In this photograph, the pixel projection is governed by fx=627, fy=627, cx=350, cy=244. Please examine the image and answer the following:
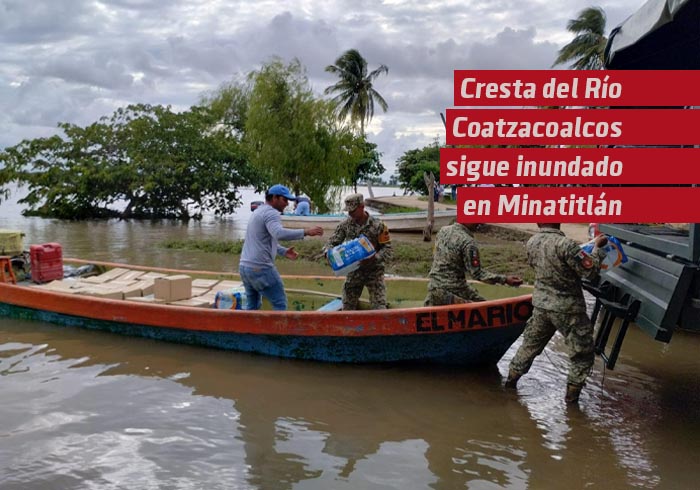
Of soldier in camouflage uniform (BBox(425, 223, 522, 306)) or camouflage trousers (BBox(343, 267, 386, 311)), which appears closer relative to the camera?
soldier in camouflage uniform (BBox(425, 223, 522, 306))

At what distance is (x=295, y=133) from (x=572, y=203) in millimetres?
21077

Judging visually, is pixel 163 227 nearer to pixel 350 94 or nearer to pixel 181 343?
pixel 350 94

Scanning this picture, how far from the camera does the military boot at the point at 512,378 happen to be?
5795mm

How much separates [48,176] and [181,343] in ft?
85.8

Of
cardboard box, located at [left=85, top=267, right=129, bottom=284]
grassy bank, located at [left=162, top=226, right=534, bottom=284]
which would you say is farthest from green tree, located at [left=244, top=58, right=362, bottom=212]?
cardboard box, located at [left=85, top=267, right=129, bottom=284]

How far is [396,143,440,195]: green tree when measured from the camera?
46.8 m

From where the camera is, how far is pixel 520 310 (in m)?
5.83

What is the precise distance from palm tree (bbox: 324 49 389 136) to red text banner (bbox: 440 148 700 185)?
Result: 114 feet

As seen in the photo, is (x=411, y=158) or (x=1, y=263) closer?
(x=1, y=263)

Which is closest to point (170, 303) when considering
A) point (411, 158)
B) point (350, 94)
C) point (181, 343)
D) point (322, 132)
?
point (181, 343)

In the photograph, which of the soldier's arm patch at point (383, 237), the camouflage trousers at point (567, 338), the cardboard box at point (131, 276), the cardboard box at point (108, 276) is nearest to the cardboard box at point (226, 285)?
the cardboard box at point (131, 276)

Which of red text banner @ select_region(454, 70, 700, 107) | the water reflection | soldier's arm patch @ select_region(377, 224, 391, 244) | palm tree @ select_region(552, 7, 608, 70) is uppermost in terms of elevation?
palm tree @ select_region(552, 7, 608, 70)

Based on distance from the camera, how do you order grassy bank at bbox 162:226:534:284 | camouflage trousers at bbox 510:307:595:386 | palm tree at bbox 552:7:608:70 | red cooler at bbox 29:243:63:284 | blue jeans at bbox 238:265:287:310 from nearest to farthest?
camouflage trousers at bbox 510:307:595:386, blue jeans at bbox 238:265:287:310, red cooler at bbox 29:243:63:284, grassy bank at bbox 162:226:534:284, palm tree at bbox 552:7:608:70

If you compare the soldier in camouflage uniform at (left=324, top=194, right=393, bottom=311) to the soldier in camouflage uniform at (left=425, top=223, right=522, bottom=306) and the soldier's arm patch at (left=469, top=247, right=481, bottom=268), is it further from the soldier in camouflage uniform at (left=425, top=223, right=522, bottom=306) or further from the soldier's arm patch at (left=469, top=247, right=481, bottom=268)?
the soldier's arm patch at (left=469, top=247, right=481, bottom=268)
